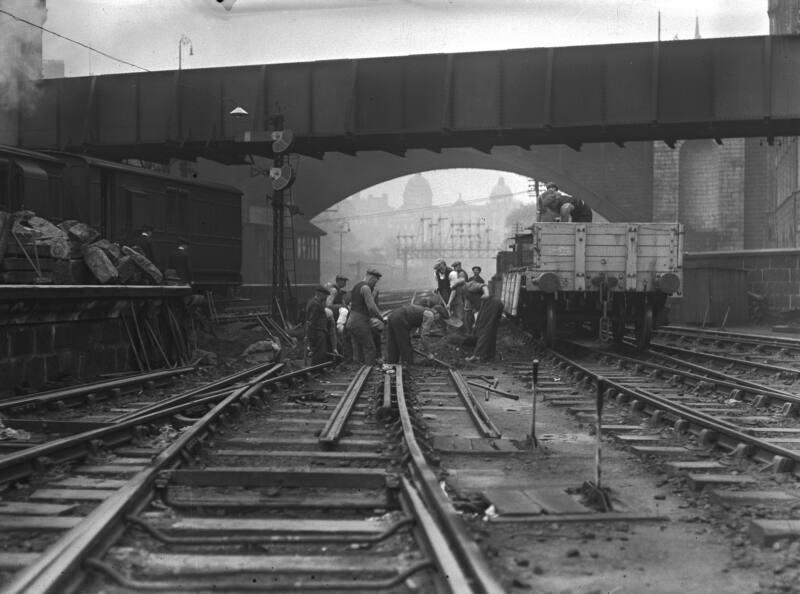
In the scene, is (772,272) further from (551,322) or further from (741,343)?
(551,322)

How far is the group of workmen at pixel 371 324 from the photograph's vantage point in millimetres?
13188

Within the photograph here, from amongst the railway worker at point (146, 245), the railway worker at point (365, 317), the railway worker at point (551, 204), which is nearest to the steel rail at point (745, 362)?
the railway worker at point (551, 204)

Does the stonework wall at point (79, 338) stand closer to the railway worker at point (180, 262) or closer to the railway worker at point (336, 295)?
the railway worker at point (336, 295)

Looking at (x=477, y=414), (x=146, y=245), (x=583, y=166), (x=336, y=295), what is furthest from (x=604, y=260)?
(x=583, y=166)

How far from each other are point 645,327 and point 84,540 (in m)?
13.0

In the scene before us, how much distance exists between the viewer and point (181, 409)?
8086mm

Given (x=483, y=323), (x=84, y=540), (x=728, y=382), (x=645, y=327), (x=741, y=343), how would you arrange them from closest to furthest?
(x=84, y=540), (x=728, y=382), (x=483, y=323), (x=645, y=327), (x=741, y=343)

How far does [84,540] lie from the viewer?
381 centimetres

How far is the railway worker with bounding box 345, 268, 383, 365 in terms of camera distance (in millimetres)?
12906

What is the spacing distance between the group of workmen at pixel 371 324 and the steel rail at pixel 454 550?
7853 millimetres

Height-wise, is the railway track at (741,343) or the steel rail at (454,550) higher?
the steel rail at (454,550)

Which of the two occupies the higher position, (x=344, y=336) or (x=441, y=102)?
(x=441, y=102)

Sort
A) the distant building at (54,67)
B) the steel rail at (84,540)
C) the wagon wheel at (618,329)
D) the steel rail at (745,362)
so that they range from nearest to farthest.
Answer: the steel rail at (84,540) → the steel rail at (745,362) → the wagon wheel at (618,329) → the distant building at (54,67)

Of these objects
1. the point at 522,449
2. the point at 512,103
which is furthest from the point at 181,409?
the point at 512,103
